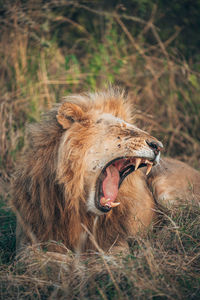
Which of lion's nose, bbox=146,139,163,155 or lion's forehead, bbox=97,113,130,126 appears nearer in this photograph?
lion's nose, bbox=146,139,163,155

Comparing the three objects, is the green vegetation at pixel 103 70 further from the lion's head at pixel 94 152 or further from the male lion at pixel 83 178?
the lion's head at pixel 94 152

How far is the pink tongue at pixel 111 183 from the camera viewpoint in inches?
109

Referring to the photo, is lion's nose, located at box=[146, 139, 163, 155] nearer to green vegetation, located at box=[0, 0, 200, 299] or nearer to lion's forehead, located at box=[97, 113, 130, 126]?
lion's forehead, located at box=[97, 113, 130, 126]

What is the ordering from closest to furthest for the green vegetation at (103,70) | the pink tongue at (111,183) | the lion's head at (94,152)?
the lion's head at (94,152), the pink tongue at (111,183), the green vegetation at (103,70)

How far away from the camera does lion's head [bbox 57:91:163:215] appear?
2582 mm

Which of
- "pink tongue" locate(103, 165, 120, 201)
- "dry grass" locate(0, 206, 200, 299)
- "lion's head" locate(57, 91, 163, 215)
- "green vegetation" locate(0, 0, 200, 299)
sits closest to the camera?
"dry grass" locate(0, 206, 200, 299)

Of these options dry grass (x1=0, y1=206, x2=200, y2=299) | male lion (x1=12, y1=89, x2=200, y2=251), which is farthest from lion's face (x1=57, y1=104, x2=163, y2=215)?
dry grass (x1=0, y1=206, x2=200, y2=299)

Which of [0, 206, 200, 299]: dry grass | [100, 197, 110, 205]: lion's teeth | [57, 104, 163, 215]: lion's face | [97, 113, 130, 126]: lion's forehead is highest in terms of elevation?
[97, 113, 130, 126]: lion's forehead

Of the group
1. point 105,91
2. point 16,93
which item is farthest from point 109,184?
point 16,93

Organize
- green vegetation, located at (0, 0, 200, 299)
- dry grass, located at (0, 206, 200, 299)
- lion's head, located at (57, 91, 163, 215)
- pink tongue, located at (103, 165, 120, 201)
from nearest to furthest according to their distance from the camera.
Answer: dry grass, located at (0, 206, 200, 299)
lion's head, located at (57, 91, 163, 215)
pink tongue, located at (103, 165, 120, 201)
green vegetation, located at (0, 0, 200, 299)

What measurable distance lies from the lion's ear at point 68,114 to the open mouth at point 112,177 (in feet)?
1.30

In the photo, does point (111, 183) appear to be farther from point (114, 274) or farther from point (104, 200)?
point (114, 274)

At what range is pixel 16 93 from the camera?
4.92 metres

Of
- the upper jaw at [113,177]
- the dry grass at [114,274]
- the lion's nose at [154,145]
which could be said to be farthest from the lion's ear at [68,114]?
the dry grass at [114,274]
